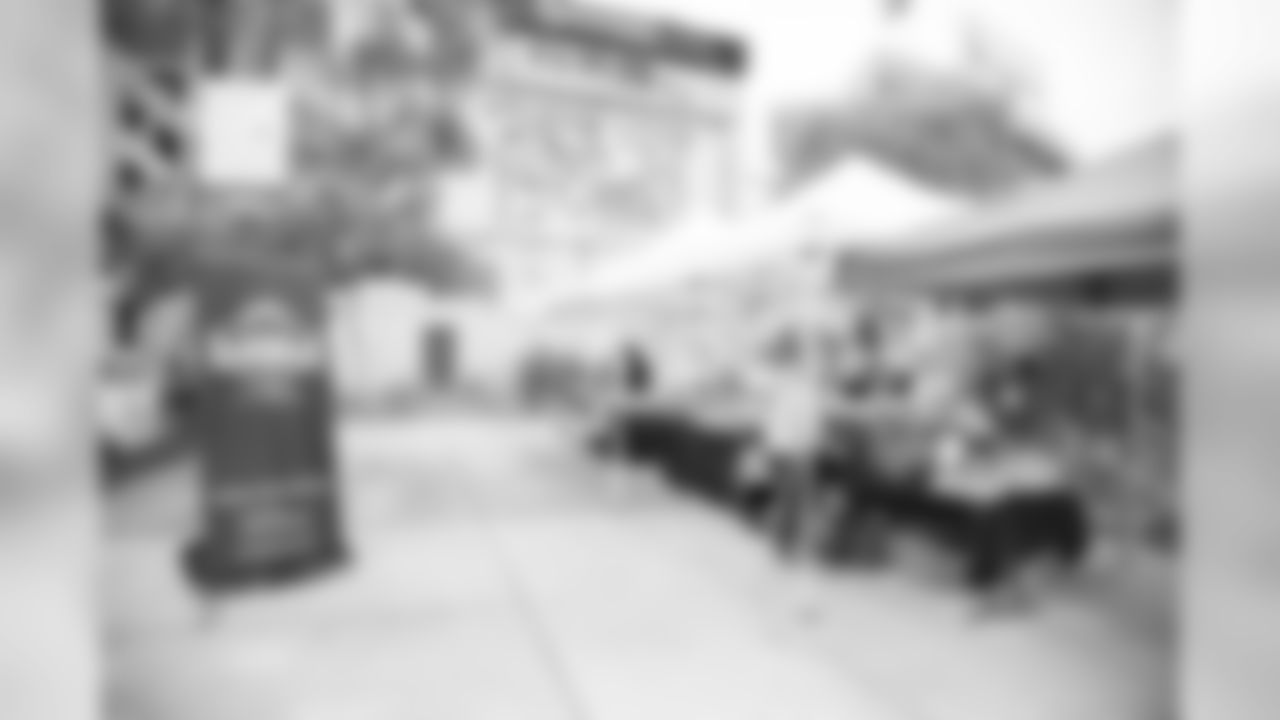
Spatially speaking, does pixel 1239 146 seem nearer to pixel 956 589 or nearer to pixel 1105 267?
pixel 1105 267

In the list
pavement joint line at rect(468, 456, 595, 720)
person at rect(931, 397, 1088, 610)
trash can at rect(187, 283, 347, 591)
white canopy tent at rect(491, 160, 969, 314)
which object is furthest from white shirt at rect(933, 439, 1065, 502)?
trash can at rect(187, 283, 347, 591)

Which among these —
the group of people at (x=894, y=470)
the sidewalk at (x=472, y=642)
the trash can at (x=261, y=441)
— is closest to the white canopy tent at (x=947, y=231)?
the group of people at (x=894, y=470)

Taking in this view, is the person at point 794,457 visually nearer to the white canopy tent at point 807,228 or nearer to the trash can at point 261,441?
the white canopy tent at point 807,228

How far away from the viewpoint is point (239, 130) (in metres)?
4.16

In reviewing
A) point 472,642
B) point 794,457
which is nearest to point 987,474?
point 794,457

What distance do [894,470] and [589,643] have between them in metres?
2.01

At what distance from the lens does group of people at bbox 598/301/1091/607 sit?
446 cm

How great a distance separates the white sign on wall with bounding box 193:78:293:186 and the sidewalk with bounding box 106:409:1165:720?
7.35 ft

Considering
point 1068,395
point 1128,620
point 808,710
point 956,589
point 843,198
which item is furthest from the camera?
point 1068,395

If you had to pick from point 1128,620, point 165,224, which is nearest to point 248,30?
point 165,224

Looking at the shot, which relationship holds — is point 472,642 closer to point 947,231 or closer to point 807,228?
point 807,228

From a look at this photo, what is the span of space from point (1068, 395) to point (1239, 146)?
562 centimetres

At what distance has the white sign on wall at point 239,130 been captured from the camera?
4.12 meters

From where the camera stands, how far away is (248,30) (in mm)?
6160
